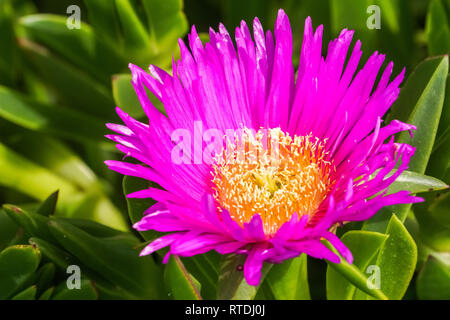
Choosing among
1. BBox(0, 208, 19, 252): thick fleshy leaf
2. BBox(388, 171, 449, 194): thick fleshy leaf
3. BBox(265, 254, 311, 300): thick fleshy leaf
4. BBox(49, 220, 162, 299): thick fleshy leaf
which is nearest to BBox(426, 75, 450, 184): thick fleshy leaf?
BBox(388, 171, 449, 194): thick fleshy leaf

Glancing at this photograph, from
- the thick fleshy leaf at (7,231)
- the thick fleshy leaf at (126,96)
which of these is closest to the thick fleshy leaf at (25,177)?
the thick fleshy leaf at (7,231)

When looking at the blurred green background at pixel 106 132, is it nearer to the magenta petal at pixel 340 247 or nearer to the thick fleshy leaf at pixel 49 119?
the thick fleshy leaf at pixel 49 119

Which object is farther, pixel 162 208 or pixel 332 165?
pixel 332 165

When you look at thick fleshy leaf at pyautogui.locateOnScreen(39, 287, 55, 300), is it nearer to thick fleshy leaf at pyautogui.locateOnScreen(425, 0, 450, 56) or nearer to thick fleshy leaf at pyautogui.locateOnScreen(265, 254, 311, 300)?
thick fleshy leaf at pyautogui.locateOnScreen(265, 254, 311, 300)

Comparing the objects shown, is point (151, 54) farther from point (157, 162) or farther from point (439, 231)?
point (439, 231)

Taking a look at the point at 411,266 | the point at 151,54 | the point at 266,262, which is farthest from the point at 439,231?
the point at 151,54

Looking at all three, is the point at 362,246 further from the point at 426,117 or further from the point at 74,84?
the point at 74,84
